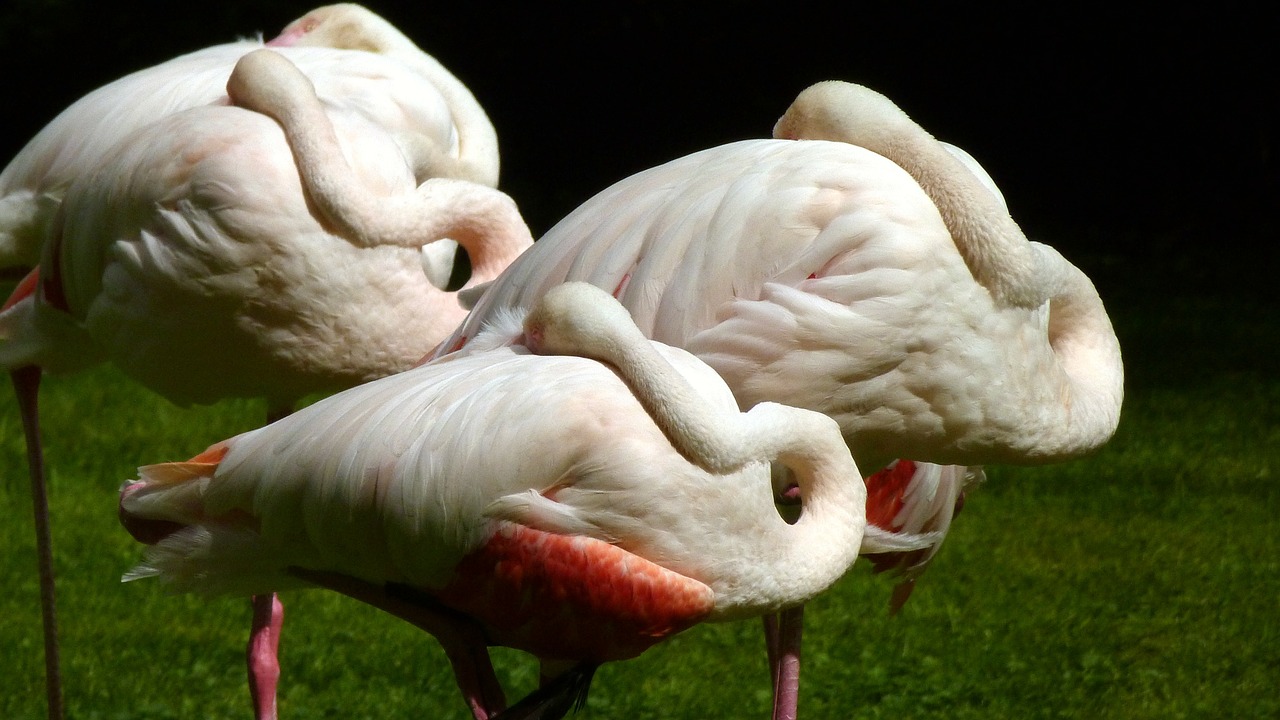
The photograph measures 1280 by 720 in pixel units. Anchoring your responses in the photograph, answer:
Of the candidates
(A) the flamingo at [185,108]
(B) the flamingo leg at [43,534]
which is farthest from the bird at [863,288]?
(B) the flamingo leg at [43,534]

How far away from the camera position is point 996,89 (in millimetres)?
10906

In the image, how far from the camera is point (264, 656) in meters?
4.08

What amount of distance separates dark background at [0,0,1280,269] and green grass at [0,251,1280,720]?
387 centimetres

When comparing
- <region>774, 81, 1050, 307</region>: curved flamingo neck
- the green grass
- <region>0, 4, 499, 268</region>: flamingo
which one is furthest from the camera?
the green grass

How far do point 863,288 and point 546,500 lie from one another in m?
0.73

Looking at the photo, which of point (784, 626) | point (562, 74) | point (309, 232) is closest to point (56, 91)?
point (562, 74)

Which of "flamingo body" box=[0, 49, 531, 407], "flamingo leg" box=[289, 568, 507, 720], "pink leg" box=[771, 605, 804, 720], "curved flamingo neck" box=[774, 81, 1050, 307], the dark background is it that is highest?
"curved flamingo neck" box=[774, 81, 1050, 307]

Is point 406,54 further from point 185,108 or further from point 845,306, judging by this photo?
point 845,306

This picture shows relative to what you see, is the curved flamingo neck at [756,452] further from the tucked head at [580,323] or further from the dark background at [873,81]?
the dark background at [873,81]

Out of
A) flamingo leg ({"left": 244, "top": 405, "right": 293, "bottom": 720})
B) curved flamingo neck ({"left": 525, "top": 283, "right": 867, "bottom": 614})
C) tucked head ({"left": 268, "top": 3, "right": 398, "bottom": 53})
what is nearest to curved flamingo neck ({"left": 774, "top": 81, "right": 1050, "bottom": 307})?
curved flamingo neck ({"left": 525, "top": 283, "right": 867, "bottom": 614})

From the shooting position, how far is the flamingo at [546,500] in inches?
101

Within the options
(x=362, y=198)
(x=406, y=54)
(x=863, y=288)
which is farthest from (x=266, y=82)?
(x=863, y=288)

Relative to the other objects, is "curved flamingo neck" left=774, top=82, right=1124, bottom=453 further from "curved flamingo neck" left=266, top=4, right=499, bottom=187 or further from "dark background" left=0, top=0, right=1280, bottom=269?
"dark background" left=0, top=0, right=1280, bottom=269

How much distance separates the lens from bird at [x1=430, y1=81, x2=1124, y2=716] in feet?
9.69
